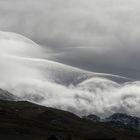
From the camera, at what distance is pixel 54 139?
117m

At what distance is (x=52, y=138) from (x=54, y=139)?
27.0 inches

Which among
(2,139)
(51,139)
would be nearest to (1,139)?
(2,139)

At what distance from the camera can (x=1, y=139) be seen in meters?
197

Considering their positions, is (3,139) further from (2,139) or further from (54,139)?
(54,139)

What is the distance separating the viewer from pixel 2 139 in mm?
198750

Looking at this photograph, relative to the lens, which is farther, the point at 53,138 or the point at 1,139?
the point at 1,139

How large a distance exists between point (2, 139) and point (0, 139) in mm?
3435

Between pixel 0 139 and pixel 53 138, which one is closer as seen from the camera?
pixel 53 138

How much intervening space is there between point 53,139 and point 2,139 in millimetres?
86499

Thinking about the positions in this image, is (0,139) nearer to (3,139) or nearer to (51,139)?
(3,139)

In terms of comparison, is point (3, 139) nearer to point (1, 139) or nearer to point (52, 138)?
point (1, 139)

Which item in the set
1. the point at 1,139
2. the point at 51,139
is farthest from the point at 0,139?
the point at 51,139

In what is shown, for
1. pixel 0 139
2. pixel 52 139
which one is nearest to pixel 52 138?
pixel 52 139

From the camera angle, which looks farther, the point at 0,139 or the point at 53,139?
the point at 0,139
